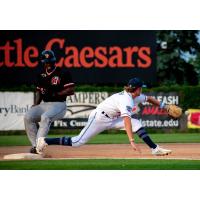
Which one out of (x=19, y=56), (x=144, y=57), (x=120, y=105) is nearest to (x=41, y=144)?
(x=120, y=105)

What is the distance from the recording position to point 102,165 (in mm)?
8734

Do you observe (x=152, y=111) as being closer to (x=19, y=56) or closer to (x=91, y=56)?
(x=91, y=56)

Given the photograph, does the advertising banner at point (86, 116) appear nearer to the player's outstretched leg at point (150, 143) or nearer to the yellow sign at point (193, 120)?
the yellow sign at point (193, 120)

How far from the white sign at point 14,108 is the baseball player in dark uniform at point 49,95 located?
33.0 ft

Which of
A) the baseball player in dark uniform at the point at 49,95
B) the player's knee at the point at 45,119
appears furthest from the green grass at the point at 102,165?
the baseball player in dark uniform at the point at 49,95

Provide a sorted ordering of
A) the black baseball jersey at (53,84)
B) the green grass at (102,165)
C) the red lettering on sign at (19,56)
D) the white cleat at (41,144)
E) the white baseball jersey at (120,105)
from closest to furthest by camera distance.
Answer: the green grass at (102,165) < the white baseball jersey at (120,105) < the white cleat at (41,144) < the black baseball jersey at (53,84) < the red lettering on sign at (19,56)

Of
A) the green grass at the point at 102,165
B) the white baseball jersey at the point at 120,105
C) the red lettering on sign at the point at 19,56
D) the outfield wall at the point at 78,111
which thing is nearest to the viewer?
the green grass at the point at 102,165

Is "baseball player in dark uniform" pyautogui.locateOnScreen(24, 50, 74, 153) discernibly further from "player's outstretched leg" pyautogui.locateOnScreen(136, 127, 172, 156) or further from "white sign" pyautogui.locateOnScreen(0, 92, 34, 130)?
"white sign" pyautogui.locateOnScreen(0, 92, 34, 130)

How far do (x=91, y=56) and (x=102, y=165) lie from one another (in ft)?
40.1

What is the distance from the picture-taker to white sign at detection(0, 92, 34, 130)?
20.3m

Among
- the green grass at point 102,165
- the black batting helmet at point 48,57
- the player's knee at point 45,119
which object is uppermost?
the black batting helmet at point 48,57

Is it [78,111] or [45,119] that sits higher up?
[45,119]

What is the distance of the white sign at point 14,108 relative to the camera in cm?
2027

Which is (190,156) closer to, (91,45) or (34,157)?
(34,157)
